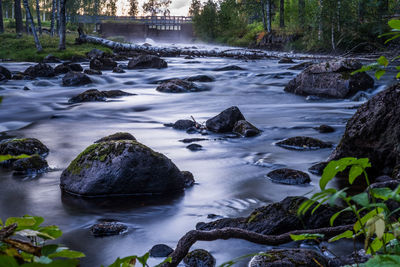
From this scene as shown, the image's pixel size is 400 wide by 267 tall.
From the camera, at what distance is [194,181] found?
17.8 ft

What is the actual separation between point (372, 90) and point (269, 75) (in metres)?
5.57

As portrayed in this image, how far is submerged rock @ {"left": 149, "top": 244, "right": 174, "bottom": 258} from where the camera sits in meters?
3.39

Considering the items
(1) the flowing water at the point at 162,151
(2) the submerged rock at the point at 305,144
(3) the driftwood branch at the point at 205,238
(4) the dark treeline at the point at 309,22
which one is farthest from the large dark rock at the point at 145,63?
(3) the driftwood branch at the point at 205,238

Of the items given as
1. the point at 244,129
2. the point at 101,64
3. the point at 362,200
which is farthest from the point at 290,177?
the point at 101,64

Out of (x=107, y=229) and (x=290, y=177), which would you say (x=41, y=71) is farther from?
(x=107, y=229)

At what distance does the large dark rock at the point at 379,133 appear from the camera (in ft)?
15.8

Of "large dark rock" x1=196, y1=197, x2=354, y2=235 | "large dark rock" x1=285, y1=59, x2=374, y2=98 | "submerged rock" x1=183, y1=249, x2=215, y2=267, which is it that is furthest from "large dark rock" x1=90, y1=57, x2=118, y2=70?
"submerged rock" x1=183, y1=249, x2=215, y2=267

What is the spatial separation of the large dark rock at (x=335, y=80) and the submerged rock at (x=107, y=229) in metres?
9.30

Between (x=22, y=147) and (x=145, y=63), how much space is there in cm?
1447

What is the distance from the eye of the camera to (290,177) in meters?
5.27

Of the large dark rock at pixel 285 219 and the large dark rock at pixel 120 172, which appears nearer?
the large dark rock at pixel 285 219

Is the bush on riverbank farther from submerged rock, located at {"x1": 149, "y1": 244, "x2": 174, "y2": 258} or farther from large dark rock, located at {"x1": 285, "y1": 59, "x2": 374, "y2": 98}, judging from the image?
submerged rock, located at {"x1": 149, "y1": 244, "x2": 174, "y2": 258}

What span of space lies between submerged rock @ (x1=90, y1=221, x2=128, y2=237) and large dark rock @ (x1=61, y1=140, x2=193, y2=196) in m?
0.80

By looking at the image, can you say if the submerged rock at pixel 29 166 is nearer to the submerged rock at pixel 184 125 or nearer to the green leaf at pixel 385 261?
the submerged rock at pixel 184 125
